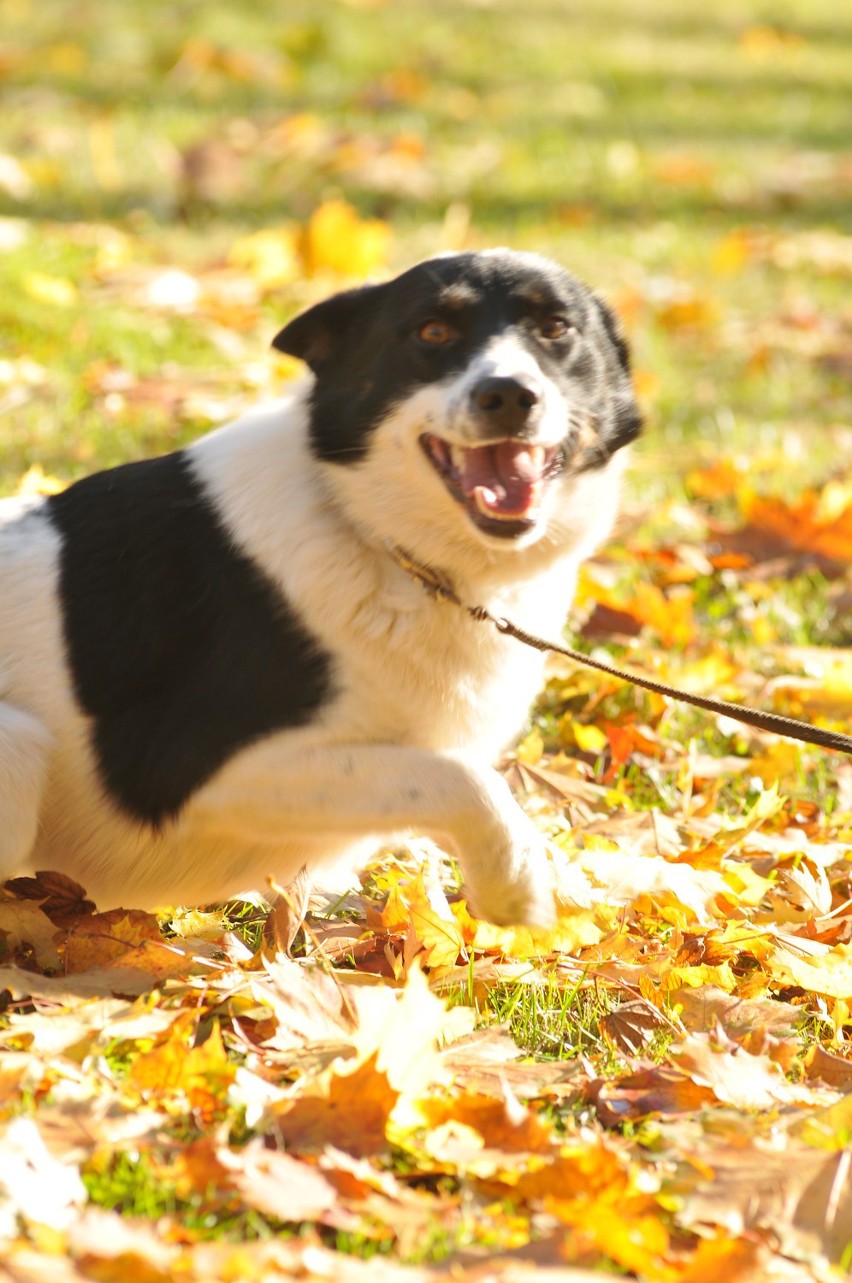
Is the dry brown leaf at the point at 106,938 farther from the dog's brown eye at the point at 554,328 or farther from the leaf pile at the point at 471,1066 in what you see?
the dog's brown eye at the point at 554,328

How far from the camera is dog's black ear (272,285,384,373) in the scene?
114 inches

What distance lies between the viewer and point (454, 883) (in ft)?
10.2

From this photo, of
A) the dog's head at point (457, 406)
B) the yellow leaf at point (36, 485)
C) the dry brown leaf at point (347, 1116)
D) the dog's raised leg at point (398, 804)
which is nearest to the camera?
the dry brown leaf at point (347, 1116)

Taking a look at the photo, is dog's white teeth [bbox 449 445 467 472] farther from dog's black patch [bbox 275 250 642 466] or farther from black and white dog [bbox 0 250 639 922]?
dog's black patch [bbox 275 250 642 466]

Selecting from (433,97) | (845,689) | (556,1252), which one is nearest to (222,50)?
(433,97)

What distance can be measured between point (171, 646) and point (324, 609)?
0.29 meters

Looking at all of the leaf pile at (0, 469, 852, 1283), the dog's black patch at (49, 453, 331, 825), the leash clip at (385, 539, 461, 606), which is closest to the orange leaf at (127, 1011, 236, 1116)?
the leaf pile at (0, 469, 852, 1283)

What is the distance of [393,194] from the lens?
26.5ft

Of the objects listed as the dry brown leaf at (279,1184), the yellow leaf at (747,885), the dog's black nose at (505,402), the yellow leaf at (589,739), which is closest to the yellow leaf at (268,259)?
the yellow leaf at (589,739)

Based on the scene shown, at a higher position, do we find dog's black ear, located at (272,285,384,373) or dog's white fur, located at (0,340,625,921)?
dog's black ear, located at (272,285,384,373)

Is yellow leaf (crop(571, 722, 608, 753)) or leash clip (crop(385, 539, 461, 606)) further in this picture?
yellow leaf (crop(571, 722, 608, 753))

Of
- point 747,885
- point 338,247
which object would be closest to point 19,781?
point 747,885

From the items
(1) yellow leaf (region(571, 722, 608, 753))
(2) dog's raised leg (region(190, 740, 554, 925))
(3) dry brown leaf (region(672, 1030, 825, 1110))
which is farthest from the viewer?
(1) yellow leaf (region(571, 722, 608, 753))

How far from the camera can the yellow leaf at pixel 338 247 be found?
21.0 feet
